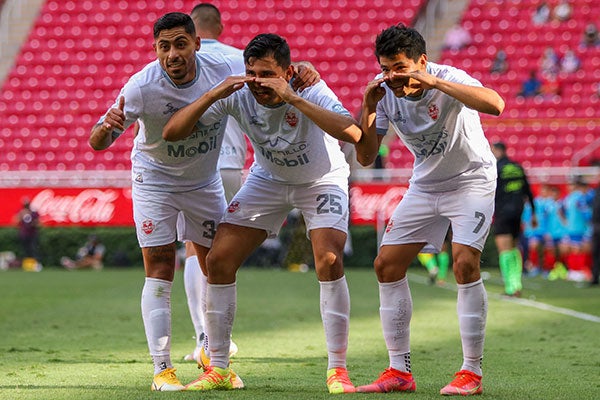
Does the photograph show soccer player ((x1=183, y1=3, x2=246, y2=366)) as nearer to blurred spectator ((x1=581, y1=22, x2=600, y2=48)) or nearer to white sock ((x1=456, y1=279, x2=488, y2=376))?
white sock ((x1=456, y1=279, x2=488, y2=376))

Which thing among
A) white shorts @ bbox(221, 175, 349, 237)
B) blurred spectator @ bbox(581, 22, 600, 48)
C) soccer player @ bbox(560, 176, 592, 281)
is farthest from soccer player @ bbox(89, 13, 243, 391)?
blurred spectator @ bbox(581, 22, 600, 48)

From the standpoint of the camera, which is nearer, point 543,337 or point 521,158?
point 543,337

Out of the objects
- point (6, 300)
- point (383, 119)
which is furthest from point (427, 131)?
point (6, 300)

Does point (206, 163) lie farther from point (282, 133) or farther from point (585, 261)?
point (585, 261)

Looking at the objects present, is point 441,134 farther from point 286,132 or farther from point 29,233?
point 29,233

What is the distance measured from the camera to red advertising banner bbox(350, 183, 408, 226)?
2330 cm

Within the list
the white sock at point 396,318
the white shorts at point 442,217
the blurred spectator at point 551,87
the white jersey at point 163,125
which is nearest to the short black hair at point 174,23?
the white jersey at point 163,125

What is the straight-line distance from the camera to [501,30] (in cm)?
2989

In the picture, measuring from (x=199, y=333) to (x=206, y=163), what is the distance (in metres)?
1.77

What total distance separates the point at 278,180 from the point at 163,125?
0.75 metres

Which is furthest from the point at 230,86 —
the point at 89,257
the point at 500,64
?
the point at 500,64

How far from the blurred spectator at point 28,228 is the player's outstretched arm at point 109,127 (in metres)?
17.9

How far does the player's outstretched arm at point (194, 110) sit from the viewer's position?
20.2 feet

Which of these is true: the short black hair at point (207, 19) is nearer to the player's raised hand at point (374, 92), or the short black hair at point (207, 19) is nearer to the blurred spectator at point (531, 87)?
the player's raised hand at point (374, 92)
